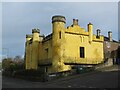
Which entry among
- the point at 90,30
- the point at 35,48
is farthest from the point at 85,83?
the point at 35,48

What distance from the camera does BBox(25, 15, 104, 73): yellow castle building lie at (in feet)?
143

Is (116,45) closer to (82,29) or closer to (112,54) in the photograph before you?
(112,54)

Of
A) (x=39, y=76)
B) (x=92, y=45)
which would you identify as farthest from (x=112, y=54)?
(x=39, y=76)

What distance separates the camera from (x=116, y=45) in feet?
175

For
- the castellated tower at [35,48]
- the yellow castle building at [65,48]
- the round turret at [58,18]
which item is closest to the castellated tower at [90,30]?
the yellow castle building at [65,48]

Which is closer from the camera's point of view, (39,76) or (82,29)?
(39,76)

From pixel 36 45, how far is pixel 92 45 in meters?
11.9

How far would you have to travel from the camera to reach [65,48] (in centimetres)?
4406

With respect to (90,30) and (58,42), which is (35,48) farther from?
(90,30)

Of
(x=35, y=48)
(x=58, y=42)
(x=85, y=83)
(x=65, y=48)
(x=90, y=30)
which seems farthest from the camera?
(x=35, y=48)

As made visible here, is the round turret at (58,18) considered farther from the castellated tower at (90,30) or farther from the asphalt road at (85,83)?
the asphalt road at (85,83)

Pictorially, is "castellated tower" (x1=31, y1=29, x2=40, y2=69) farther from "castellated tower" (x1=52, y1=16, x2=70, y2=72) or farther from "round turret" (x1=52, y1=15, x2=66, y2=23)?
"round turret" (x1=52, y1=15, x2=66, y2=23)

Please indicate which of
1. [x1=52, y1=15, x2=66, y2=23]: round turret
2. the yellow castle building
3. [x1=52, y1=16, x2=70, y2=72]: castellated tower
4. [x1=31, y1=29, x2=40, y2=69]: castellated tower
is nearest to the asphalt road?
the yellow castle building

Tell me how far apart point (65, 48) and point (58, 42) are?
166cm
